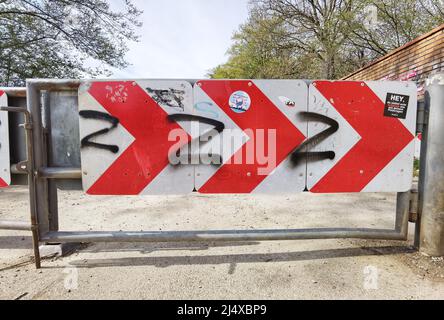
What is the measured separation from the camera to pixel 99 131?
2.31m

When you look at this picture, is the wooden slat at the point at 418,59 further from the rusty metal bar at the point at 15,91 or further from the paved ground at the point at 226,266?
the rusty metal bar at the point at 15,91

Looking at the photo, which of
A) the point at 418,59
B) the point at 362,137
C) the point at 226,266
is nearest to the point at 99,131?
the point at 226,266

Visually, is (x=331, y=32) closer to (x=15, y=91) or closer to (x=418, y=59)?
(x=418, y=59)

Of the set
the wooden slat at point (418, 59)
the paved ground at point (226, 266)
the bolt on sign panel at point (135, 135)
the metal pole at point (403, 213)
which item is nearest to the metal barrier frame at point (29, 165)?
the paved ground at point (226, 266)

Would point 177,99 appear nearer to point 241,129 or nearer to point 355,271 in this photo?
point 241,129

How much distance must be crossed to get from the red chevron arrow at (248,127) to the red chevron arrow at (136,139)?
A: 0.42 m

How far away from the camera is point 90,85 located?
2285 mm

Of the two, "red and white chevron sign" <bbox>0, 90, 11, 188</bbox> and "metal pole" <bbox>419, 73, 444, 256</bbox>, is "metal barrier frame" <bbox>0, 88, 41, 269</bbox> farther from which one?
"metal pole" <bbox>419, 73, 444, 256</bbox>

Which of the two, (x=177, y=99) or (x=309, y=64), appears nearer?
(x=177, y=99)

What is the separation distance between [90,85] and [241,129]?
134 centimetres

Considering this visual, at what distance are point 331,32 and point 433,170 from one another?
16644 millimetres

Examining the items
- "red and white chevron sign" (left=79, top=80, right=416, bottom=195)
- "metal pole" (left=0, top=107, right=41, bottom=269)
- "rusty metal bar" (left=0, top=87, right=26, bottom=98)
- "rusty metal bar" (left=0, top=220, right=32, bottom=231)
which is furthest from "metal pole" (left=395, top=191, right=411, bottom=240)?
"rusty metal bar" (left=0, top=87, right=26, bottom=98)
